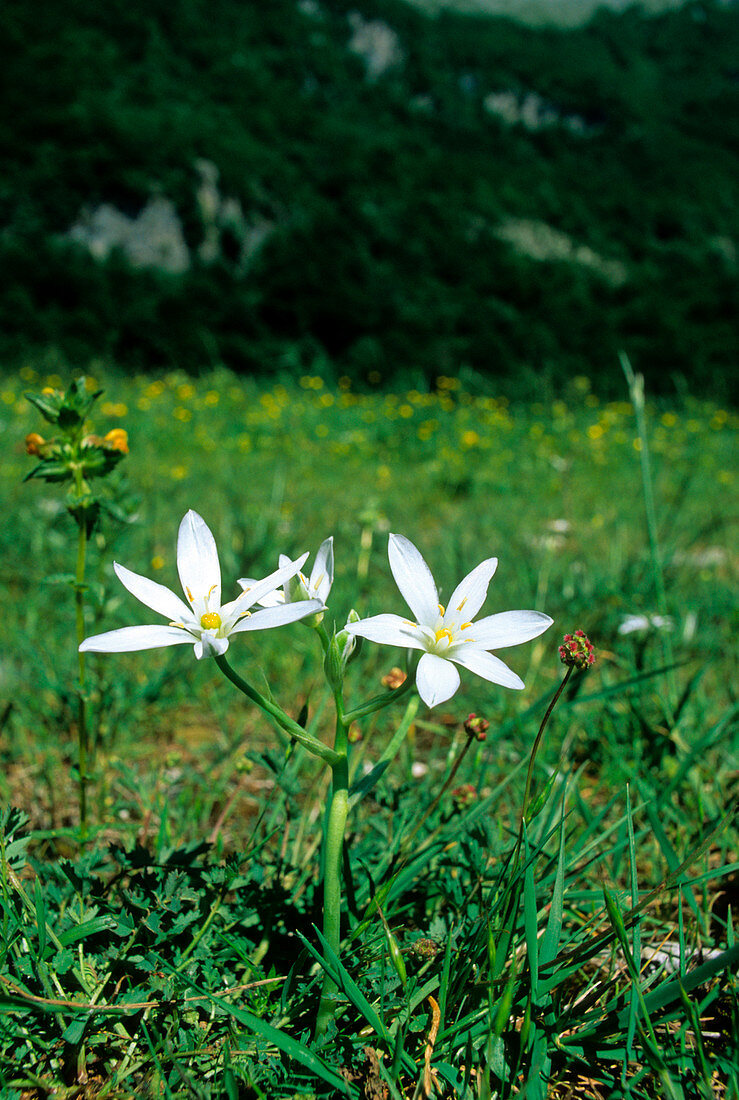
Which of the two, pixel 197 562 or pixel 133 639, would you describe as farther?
pixel 197 562

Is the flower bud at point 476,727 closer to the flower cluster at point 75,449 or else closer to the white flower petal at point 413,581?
the white flower petal at point 413,581

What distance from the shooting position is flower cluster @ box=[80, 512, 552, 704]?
0.69 metres

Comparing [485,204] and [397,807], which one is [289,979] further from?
[485,204]

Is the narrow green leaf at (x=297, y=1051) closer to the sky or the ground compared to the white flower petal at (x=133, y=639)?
closer to the ground

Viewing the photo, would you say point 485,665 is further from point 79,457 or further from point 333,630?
point 79,457

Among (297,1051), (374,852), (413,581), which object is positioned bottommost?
(374,852)

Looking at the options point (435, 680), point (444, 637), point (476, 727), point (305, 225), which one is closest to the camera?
point (435, 680)

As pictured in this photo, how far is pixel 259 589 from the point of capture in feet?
2.55

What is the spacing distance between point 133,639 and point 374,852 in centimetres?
61

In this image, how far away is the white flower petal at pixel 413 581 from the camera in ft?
2.61

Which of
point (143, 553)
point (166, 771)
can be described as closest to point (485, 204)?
point (143, 553)

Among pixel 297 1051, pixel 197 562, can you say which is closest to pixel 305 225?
pixel 197 562

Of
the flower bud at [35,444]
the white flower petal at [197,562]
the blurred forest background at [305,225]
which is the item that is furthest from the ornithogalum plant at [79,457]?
the blurred forest background at [305,225]

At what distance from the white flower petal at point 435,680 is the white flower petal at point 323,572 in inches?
5.0
